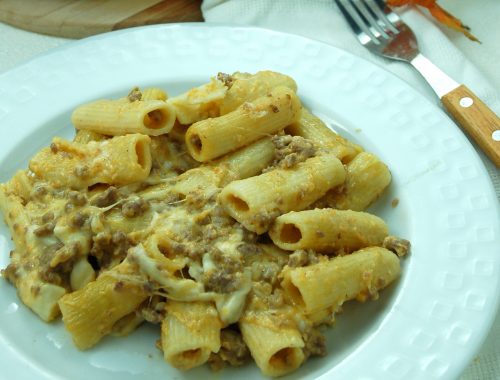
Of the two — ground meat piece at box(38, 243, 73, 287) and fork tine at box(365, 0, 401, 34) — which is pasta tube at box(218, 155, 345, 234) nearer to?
ground meat piece at box(38, 243, 73, 287)

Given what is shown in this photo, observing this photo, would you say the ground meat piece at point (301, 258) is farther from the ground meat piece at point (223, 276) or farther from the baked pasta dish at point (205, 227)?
the ground meat piece at point (223, 276)

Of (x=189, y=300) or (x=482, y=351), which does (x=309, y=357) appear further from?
(x=482, y=351)

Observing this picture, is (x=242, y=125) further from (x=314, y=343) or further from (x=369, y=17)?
(x=369, y=17)

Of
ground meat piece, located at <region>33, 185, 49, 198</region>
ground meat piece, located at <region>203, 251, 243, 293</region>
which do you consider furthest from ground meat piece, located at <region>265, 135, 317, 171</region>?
ground meat piece, located at <region>33, 185, 49, 198</region>

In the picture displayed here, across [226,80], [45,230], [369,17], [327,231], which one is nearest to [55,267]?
[45,230]

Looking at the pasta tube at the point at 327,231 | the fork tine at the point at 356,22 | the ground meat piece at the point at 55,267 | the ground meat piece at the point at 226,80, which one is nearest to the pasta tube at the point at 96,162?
the ground meat piece at the point at 55,267
